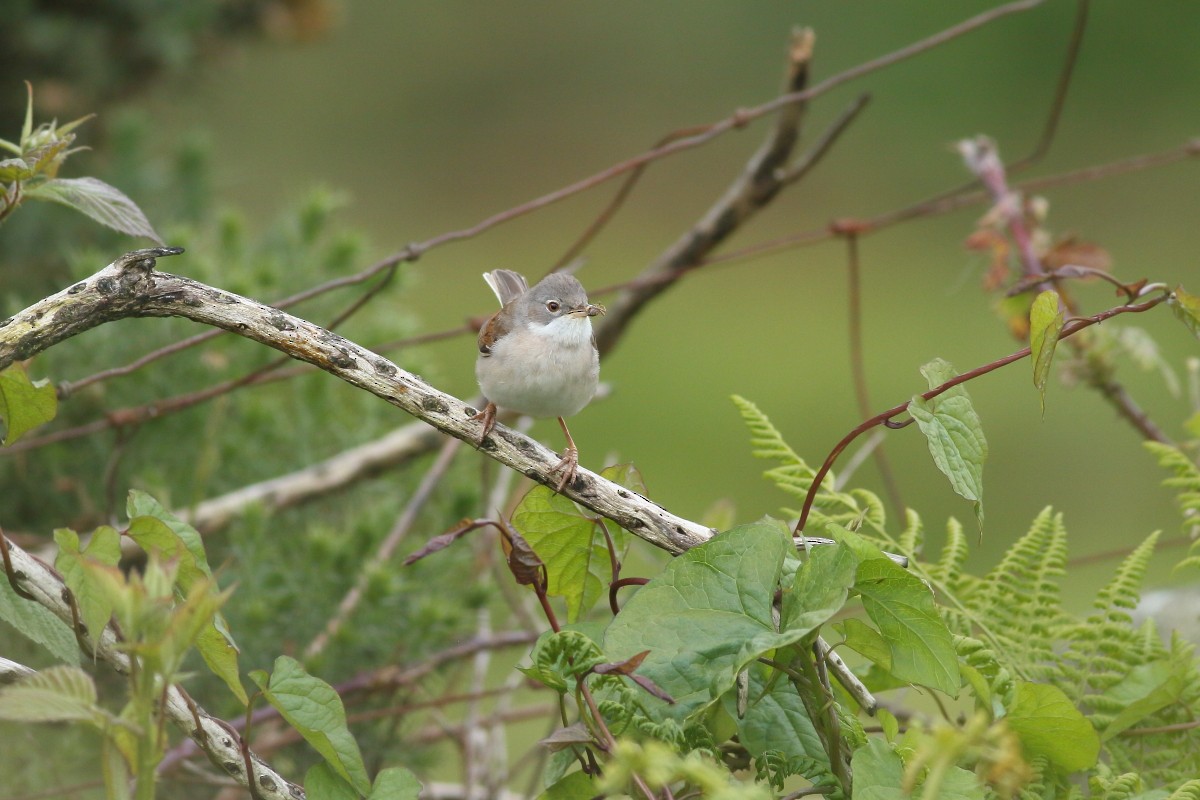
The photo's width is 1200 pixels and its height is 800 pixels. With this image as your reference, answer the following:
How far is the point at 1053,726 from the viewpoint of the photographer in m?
1.17

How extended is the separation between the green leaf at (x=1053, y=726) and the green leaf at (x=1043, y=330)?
1.00 ft

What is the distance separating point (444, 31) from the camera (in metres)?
9.45

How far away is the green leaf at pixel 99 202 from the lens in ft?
4.29

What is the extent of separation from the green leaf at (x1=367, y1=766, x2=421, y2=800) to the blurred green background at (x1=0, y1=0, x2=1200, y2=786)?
110 centimetres

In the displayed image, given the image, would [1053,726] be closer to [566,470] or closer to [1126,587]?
[1126,587]

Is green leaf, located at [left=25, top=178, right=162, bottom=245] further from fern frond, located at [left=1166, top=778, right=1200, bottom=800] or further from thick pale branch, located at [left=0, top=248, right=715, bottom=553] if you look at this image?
fern frond, located at [left=1166, top=778, right=1200, bottom=800]

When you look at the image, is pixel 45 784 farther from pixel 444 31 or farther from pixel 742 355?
pixel 444 31

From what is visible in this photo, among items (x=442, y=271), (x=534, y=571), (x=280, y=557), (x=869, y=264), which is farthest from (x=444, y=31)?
(x=534, y=571)

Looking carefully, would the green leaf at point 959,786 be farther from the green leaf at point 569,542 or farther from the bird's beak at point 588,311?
the bird's beak at point 588,311

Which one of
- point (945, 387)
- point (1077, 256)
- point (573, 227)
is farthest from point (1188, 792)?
point (573, 227)

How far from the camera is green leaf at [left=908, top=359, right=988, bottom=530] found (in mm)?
1091

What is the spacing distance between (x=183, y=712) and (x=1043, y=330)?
93 centimetres

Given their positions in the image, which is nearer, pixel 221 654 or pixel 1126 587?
pixel 221 654

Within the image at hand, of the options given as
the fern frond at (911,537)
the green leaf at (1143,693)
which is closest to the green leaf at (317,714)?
the fern frond at (911,537)
